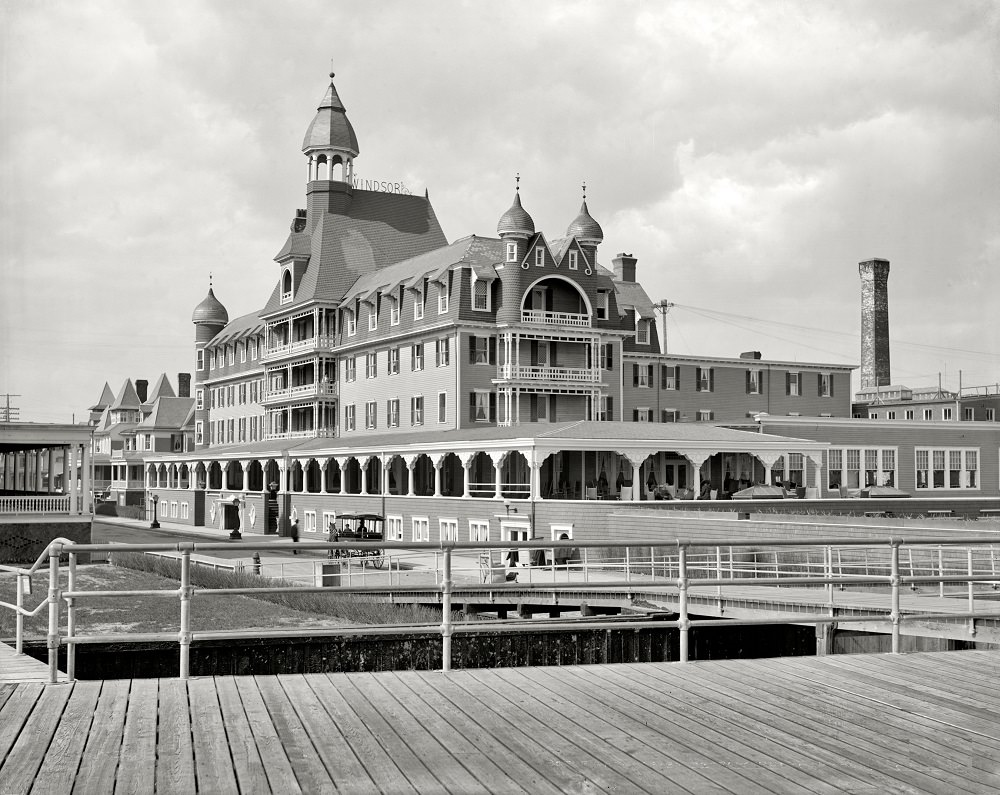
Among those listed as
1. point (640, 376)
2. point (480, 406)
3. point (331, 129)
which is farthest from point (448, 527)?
point (331, 129)

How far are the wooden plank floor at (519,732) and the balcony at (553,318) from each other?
170 feet

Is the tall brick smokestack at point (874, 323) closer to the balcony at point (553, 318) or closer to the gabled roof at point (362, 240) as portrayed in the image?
the gabled roof at point (362, 240)

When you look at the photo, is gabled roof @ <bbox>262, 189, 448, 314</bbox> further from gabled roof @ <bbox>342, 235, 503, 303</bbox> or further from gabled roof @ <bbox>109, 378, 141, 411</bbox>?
gabled roof @ <bbox>109, 378, 141, 411</bbox>

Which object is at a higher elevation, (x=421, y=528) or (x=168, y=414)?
(x=168, y=414)

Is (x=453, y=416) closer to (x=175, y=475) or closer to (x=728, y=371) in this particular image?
(x=728, y=371)

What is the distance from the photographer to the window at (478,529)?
2058 inches

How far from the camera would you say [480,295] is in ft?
205

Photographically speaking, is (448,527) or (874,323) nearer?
(448,527)

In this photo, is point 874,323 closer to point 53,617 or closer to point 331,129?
point 331,129

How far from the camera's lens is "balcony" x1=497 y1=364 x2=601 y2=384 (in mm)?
62000

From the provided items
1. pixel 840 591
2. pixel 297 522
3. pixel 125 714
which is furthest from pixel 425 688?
pixel 297 522

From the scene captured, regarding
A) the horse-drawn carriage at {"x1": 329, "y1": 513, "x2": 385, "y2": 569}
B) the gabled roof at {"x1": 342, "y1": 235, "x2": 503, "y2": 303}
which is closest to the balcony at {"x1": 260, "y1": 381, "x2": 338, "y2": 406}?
the gabled roof at {"x1": 342, "y1": 235, "x2": 503, "y2": 303}

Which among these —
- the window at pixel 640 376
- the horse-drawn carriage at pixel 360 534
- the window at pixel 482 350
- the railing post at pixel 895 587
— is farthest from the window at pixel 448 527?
the railing post at pixel 895 587

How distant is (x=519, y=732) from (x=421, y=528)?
163 ft
